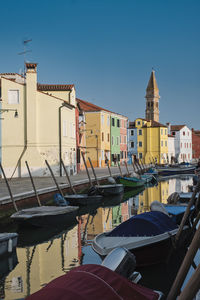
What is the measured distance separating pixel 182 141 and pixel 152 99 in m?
34.4

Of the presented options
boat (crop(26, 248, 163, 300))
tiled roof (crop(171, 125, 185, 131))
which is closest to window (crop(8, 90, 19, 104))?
boat (crop(26, 248, 163, 300))

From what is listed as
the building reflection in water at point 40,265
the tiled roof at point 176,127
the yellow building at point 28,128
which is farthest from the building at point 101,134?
the building reflection in water at point 40,265

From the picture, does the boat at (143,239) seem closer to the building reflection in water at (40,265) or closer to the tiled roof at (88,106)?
the building reflection in water at (40,265)

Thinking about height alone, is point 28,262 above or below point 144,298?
below

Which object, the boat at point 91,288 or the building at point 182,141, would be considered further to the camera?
the building at point 182,141

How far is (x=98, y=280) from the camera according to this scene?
5152 millimetres

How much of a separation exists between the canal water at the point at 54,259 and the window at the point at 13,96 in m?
14.7

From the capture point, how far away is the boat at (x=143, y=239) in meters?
9.41

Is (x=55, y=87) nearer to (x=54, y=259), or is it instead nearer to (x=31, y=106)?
(x=31, y=106)

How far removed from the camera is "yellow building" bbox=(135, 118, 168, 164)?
70.7m

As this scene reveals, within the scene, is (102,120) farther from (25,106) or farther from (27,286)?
(27,286)

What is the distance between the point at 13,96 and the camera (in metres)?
30.0

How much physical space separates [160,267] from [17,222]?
6.72 metres

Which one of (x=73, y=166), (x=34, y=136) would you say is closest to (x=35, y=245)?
(x=34, y=136)
